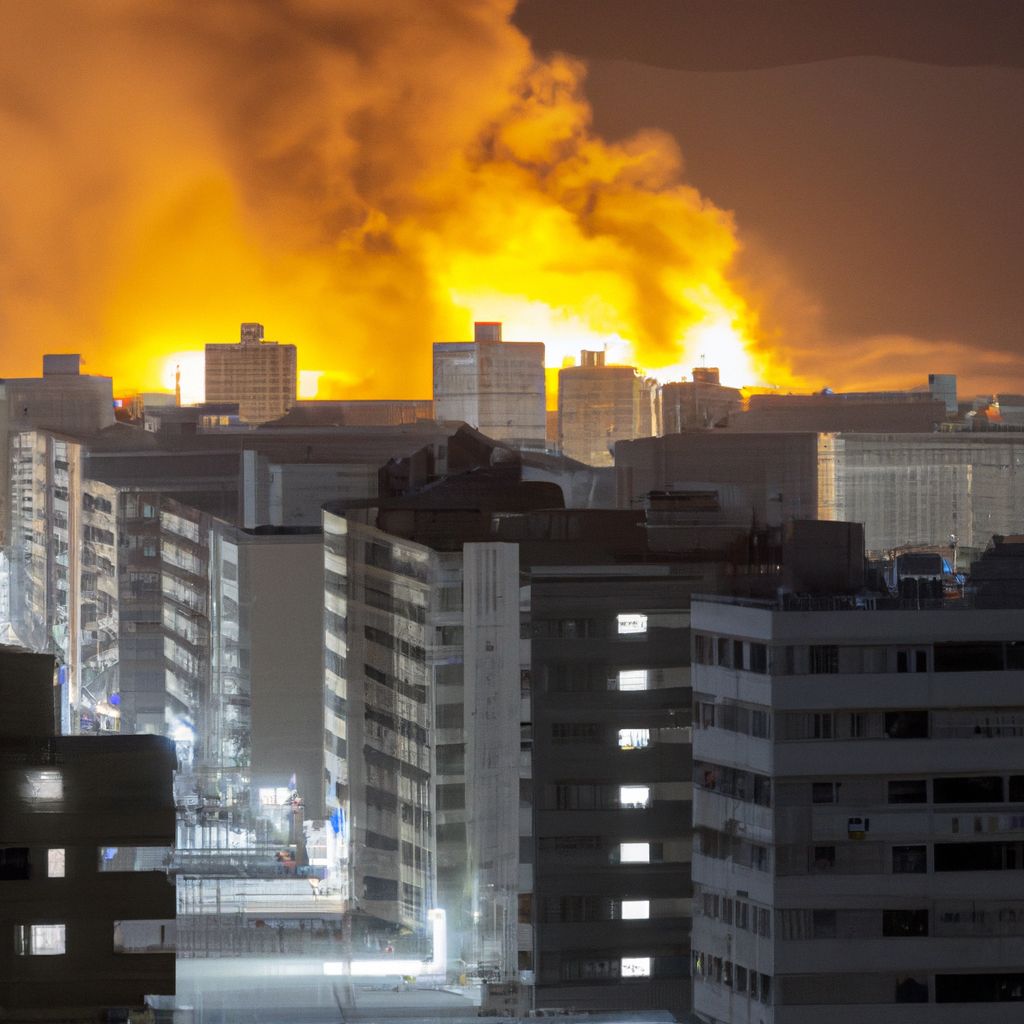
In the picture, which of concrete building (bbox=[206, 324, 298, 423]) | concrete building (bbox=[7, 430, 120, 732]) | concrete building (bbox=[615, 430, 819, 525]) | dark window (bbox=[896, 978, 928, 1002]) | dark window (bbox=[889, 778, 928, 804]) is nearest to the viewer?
dark window (bbox=[896, 978, 928, 1002])

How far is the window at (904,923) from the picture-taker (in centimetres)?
527

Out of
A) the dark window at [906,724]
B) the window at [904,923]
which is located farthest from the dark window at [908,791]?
the window at [904,923]

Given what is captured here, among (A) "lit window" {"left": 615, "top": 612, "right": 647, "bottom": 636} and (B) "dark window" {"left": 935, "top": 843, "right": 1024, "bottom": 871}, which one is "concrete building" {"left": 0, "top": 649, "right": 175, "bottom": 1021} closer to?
(B) "dark window" {"left": 935, "top": 843, "right": 1024, "bottom": 871}

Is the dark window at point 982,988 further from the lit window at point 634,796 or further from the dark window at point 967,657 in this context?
the lit window at point 634,796

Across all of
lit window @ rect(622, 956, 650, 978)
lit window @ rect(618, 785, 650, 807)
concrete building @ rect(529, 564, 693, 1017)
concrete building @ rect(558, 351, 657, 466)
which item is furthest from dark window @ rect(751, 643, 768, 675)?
concrete building @ rect(558, 351, 657, 466)

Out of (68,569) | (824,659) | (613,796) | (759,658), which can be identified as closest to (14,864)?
(759,658)

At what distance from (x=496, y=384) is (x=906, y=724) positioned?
32.4 ft

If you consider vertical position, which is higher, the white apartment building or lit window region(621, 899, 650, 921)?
the white apartment building

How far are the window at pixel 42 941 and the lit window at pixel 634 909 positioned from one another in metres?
2.32

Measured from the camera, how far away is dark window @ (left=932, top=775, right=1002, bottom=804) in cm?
534

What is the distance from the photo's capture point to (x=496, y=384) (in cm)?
1503

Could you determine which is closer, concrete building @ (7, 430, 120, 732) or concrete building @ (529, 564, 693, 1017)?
concrete building @ (529, 564, 693, 1017)

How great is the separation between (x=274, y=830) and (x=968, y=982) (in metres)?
5.06

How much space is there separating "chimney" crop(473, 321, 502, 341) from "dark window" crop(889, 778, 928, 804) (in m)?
9.57
